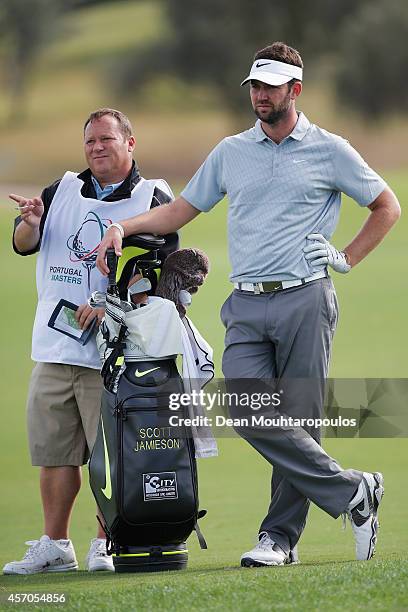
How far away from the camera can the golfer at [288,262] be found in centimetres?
391

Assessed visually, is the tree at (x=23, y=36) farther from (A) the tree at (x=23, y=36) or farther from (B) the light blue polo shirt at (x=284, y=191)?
(B) the light blue polo shirt at (x=284, y=191)

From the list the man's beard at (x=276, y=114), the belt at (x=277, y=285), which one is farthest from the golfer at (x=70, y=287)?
the man's beard at (x=276, y=114)

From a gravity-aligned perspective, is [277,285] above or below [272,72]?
below

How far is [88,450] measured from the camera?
4406mm

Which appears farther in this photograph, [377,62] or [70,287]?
[377,62]

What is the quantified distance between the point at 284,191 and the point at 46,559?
1413 mm

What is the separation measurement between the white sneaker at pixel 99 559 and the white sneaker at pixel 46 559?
2.8 inches

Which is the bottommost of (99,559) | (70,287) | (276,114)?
(99,559)

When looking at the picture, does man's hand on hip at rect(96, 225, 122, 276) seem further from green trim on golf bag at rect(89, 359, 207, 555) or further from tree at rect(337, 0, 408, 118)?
tree at rect(337, 0, 408, 118)

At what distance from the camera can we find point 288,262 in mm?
3949

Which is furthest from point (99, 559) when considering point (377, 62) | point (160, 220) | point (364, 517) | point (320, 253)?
point (377, 62)

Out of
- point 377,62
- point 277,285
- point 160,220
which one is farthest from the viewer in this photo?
point 377,62

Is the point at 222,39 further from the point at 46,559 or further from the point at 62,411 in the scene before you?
the point at 46,559

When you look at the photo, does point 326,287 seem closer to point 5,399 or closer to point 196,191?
point 196,191
